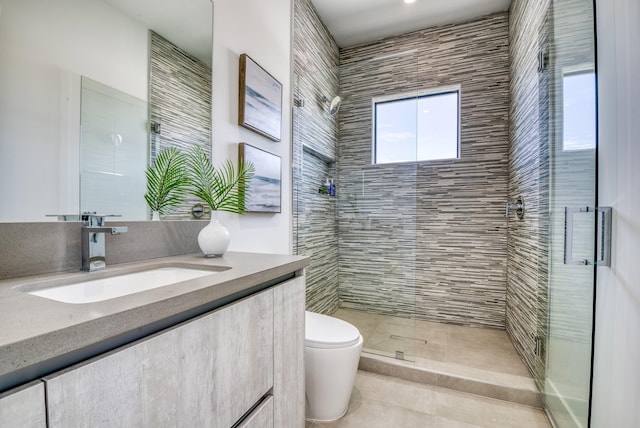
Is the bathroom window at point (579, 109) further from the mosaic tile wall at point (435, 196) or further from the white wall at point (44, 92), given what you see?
the white wall at point (44, 92)

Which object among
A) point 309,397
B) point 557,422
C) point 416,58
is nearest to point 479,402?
point 557,422

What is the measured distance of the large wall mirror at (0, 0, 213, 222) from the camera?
785mm

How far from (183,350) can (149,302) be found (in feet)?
0.46

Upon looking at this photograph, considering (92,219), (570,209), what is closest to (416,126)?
(570,209)

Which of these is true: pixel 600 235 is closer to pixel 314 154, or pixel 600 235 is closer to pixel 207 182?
pixel 207 182

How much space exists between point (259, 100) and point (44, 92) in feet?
3.58

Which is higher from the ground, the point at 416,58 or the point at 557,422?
the point at 416,58

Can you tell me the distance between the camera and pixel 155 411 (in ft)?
1.82

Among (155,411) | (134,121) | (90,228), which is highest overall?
(134,121)

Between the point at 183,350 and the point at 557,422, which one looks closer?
the point at 183,350

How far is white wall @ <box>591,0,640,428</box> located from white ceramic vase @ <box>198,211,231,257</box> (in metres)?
1.42

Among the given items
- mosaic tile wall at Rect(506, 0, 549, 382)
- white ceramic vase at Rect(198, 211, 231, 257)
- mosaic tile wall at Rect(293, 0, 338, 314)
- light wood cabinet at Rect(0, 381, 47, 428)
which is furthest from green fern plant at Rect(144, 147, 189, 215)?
mosaic tile wall at Rect(506, 0, 549, 382)

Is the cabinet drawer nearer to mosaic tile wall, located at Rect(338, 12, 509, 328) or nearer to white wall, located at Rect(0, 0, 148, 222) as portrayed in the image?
white wall, located at Rect(0, 0, 148, 222)

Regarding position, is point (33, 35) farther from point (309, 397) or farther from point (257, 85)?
point (309, 397)
